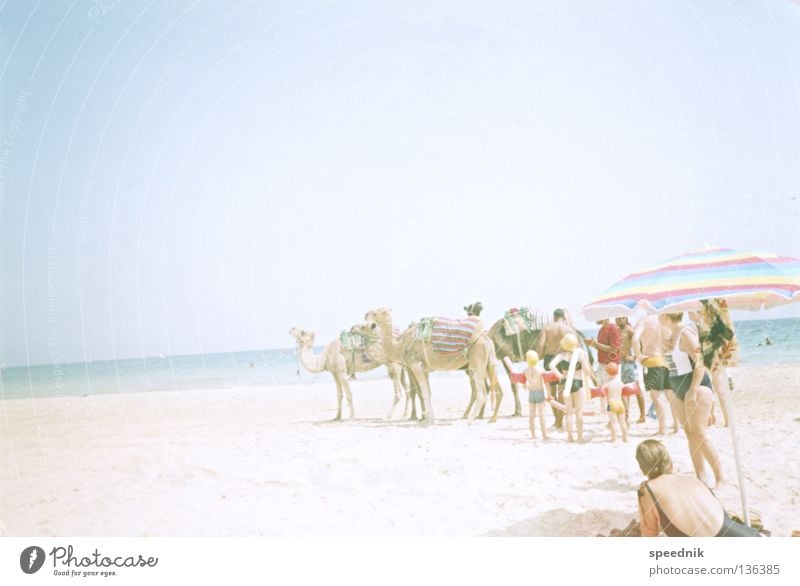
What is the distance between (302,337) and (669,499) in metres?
5.94

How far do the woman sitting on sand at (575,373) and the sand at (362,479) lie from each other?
0.96 feet

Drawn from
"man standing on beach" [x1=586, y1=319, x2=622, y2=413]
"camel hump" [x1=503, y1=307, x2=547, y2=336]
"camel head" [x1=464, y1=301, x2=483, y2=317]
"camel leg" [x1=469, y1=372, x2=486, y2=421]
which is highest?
"camel head" [x1=464, y1=301, x2=483, y2=317]

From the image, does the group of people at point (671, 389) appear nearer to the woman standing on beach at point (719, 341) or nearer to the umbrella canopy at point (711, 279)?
the woman standing on beach at point (719, 341)

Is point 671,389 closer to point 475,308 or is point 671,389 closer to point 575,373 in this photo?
point 575,373

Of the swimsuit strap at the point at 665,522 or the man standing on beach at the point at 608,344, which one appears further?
the man standing on beach at the point at 608,344

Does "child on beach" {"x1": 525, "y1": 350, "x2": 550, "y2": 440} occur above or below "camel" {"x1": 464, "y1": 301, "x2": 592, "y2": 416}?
below

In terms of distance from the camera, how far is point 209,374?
2317cm

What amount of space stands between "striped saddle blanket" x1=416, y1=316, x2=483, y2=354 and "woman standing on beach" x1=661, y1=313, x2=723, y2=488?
3286mm

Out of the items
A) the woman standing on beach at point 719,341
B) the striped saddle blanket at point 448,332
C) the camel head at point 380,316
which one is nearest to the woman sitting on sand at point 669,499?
the woman standing on beach at point 719,341

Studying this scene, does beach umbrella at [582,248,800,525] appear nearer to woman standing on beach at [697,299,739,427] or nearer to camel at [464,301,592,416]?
woman standing on beach at [697,299,739,427]

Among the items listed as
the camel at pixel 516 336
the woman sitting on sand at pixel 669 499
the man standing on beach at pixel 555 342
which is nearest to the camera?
the woman sitting on sand at pixel 669 499

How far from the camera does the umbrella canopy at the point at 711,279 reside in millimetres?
4004

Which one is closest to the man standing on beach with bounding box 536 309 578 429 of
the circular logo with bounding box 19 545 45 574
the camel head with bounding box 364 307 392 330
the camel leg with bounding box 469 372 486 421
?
the camel leg with bounding box 469 372 486 421

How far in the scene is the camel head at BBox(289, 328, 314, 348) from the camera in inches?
337
